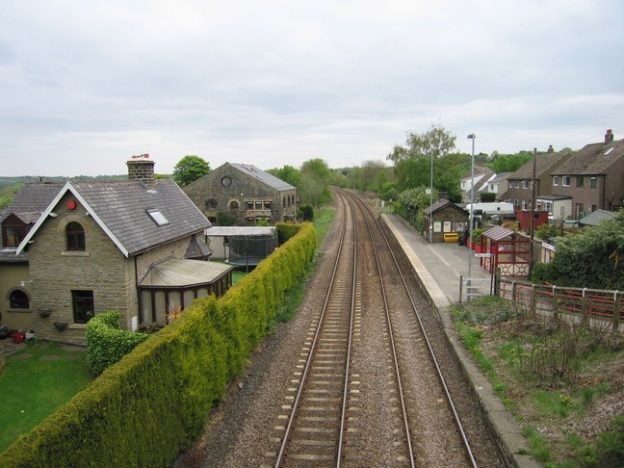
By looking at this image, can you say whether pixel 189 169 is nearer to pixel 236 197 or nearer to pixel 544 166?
pixel 236 197

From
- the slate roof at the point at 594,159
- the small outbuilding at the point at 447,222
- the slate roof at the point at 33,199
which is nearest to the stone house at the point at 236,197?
the small outbuilding at the point at 447,222

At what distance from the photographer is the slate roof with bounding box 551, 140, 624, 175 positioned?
45.0 meters

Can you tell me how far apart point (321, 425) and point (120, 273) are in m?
10.3

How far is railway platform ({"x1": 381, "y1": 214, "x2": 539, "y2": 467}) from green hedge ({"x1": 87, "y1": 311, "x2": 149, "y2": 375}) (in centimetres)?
1027

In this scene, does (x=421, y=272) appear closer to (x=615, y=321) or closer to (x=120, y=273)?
(x=615, y=321)

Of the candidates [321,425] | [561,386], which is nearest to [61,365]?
[321,425]

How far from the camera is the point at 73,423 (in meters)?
8.12

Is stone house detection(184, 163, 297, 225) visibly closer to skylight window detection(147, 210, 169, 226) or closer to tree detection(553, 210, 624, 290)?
skylight window detection(147, 210, 169, 226)

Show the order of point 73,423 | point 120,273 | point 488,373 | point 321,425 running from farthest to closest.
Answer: point 120,273, point 488,373, point 321,425, point 73,423

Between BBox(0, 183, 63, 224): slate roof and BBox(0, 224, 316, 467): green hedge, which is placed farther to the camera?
BBox(0, 183, 63, 224): slate roof

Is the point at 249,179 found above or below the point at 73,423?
above

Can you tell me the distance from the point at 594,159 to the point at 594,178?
3.43 m

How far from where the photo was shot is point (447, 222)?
46156mm

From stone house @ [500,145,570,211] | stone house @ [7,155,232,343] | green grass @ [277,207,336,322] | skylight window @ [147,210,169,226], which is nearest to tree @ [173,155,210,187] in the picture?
stone house @ [500,145,570,211]
